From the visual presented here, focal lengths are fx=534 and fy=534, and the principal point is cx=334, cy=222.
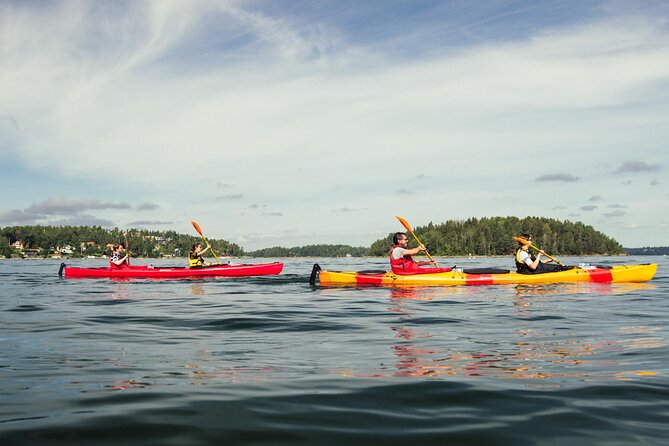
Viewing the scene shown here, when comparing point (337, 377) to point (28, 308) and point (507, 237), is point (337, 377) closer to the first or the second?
point (28, 308)

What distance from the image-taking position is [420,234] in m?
174

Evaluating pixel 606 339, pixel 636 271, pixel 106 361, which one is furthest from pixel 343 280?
pixel 106 361

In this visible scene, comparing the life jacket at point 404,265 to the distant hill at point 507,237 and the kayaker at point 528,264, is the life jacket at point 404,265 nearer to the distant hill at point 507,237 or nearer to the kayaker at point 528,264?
the kayaker at point 528,264

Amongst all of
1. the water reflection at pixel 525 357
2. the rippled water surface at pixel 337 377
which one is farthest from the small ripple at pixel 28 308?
the water reflection at pixel 525 357

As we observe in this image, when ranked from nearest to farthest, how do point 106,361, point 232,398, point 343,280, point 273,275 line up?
point 232,398 → point 106,361 → point 343,280 → point 273,275

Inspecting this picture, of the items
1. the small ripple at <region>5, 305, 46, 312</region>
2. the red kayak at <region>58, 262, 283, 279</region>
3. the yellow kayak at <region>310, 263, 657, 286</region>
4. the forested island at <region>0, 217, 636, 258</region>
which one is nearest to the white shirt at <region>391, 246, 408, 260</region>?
the yellow kayak at <region>310, 263, 657, 286</region>

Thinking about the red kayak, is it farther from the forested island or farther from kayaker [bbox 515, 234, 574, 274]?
the forested island

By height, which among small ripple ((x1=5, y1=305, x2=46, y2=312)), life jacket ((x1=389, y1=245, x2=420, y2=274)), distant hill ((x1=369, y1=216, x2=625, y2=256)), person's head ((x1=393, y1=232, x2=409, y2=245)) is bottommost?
small ripple ((x1=5, y1=305, x2=46, y2=312))

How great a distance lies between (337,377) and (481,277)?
13.1 meters

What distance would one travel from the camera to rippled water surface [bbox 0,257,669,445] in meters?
3.71

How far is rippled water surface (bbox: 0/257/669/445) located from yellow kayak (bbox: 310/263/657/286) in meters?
6.18

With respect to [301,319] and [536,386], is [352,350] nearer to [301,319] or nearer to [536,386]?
[536,386]

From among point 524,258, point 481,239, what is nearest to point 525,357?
point 524,258

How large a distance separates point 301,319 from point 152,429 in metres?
6.84
